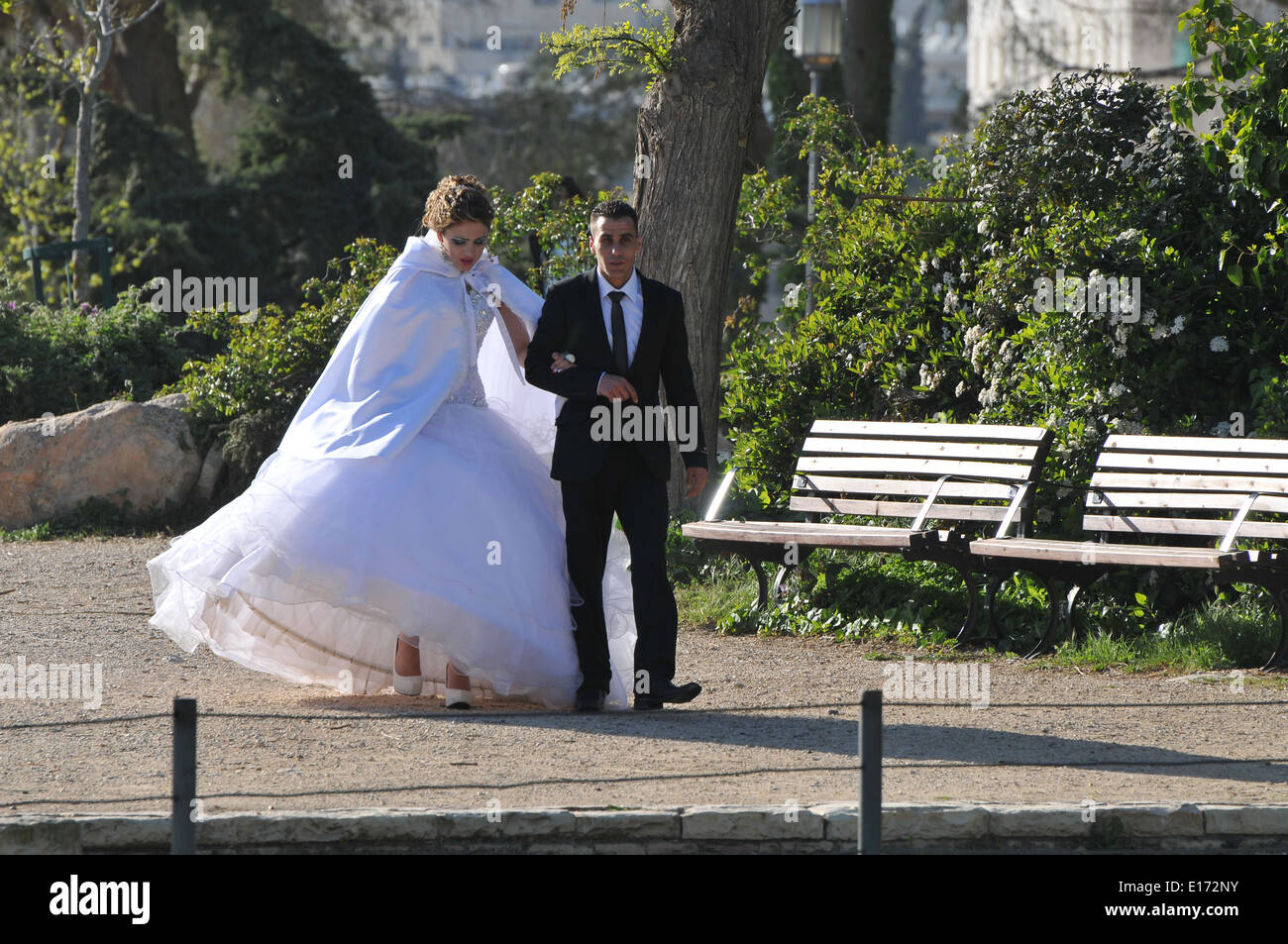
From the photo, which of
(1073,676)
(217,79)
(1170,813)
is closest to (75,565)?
(1073,676)

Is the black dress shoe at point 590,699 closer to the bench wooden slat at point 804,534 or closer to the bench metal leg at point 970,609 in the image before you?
the bench wooden slat at point 804,534

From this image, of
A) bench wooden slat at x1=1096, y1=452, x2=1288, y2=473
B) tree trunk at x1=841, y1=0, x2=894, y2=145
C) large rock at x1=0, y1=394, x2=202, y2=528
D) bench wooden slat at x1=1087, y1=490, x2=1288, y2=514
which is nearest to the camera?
bench wooden slat at x1=1087, y1=490, x2=1288, y2=514

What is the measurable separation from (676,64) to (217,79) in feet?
52.5

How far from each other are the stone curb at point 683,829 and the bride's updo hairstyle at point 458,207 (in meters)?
2.60

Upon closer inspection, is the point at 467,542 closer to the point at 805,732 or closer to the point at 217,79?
the point at 805,732

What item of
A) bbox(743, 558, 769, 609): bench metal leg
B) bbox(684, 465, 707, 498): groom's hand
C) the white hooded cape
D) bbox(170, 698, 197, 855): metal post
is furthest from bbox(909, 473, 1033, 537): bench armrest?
bbox(170, 698, 197, 855): metal post

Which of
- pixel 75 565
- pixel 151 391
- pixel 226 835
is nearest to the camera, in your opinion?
pixel 226 835

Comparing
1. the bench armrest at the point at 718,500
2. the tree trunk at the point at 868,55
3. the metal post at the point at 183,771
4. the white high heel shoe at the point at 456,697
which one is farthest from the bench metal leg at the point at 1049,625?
the tree trunk at the point at 868,55

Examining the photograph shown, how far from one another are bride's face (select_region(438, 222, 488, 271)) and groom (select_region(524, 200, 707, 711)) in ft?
1.26

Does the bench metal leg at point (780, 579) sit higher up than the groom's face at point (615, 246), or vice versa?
the groom's face at point (615, 246)

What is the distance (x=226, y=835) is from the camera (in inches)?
188

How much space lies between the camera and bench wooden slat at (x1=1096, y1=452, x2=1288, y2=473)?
7738mm

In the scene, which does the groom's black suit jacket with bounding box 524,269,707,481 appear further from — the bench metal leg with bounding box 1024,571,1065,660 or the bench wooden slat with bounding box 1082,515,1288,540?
the bench wooden slat with bounding box 1082,515,1288,540

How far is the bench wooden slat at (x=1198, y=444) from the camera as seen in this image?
784 centimetres
